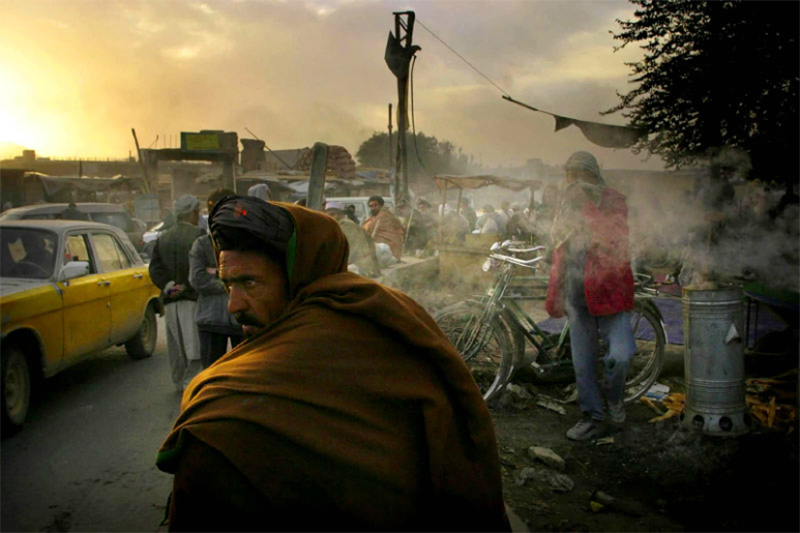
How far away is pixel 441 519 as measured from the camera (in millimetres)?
1355

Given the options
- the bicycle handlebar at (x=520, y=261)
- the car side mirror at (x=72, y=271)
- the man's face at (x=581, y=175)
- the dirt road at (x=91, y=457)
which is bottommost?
the dirt road at (x=91, y=457)

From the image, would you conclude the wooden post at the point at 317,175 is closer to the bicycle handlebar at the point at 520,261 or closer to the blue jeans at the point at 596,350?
the bicycle handlebar at the point at 520,261

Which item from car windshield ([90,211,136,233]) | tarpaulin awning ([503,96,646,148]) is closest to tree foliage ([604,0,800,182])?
tarpaulin awning ([503,96,646,148])

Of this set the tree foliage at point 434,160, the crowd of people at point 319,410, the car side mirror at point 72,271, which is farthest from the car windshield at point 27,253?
the tree foliage at point 434,160

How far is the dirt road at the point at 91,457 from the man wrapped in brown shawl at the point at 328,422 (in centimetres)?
285

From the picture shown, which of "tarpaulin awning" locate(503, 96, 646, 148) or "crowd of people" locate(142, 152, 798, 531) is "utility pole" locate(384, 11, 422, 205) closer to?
"tarpaulin awning" locate(503, 96, 646, 148)

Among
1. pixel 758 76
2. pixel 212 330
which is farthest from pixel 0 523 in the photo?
pixel 758 76

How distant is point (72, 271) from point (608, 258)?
473cm

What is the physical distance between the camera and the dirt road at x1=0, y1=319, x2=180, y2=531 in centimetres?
368

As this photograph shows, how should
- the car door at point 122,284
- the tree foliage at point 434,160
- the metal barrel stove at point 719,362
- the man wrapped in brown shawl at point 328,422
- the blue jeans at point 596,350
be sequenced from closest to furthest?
the man wrapped in brown shawl at point 328,422, the metal barrel stove at point 719,362, the blue jeans at point 596,350, the car door at point 122,284, the tree foliage at point 434,160

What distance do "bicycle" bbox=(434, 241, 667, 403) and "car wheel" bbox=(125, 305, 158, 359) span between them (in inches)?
164

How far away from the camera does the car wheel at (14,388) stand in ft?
15.9

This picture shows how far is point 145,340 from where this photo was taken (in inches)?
298

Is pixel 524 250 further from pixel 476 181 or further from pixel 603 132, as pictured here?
pixel 476 181
